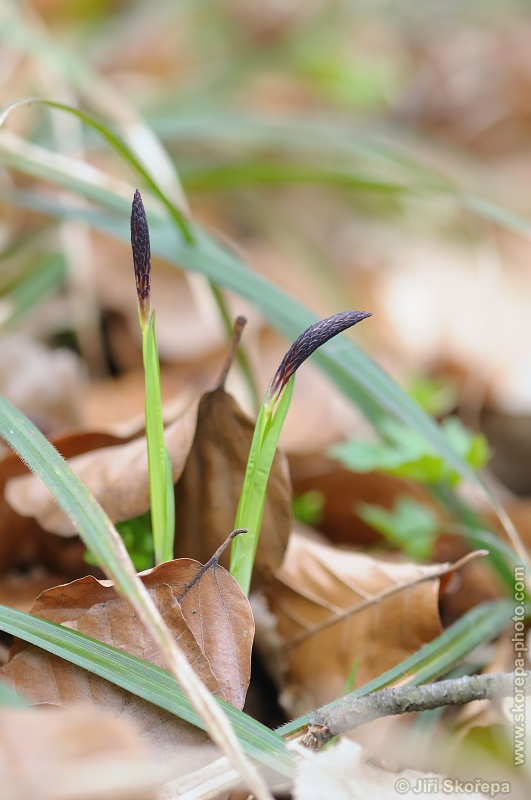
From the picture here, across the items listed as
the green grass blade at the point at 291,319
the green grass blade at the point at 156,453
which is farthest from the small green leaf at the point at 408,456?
the green grass blade at the point at 156,453

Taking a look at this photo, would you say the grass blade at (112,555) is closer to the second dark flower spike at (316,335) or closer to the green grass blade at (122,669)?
the green grass blade at (122,669)

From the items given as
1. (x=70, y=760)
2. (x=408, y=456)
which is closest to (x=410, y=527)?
(x=408, y=456)

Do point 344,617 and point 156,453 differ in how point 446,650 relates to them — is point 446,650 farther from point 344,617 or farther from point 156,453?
point 156,453

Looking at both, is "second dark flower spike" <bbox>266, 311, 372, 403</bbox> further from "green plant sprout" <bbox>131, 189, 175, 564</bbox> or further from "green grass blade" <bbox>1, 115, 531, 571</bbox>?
"green grass blade" <bbox>1, 115, 531, 571</bbox>

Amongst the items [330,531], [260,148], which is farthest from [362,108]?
[330,531]

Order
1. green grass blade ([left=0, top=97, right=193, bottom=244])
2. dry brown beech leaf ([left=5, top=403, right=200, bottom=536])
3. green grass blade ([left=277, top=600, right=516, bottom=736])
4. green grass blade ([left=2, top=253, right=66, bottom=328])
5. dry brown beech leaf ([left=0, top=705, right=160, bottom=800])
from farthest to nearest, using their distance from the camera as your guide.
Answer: green grass blade ([left=2, top=253, right=66, bottom=328]) < green grass blade ([left=0, top=97, right=193, bottom=244]) < dry brown beech leaf ([left=5, top=403, right=200, bottom=536]) < green grass blade ([left=277, top=600, right=516, bottom=736]) < dry brown beech leaf ([left=0, top=705, right=160, bottom=800])

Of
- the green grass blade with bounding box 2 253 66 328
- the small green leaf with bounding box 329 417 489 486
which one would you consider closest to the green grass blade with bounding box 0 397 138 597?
the small green leaf with bounding box 329 417 489 486
